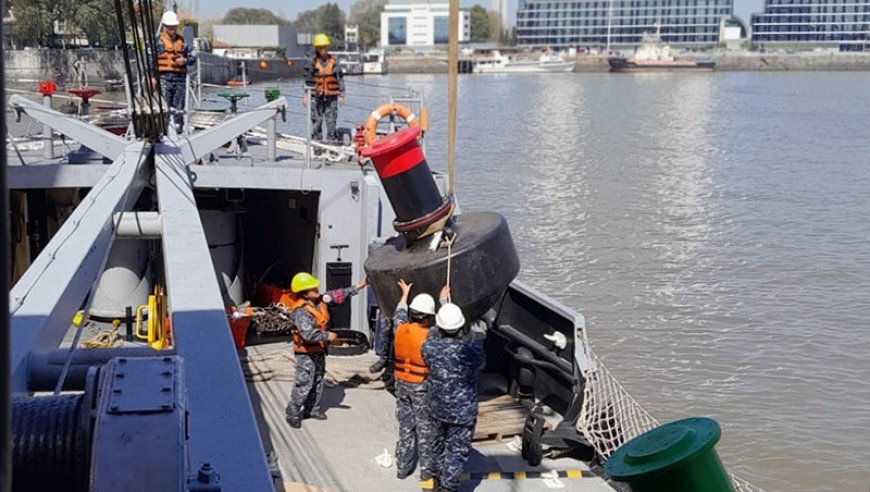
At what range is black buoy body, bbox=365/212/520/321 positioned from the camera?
6461mm

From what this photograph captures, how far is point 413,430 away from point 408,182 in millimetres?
1668

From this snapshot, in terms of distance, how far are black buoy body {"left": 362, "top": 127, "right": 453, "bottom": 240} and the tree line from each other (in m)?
2.15

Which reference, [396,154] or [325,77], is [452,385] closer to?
[396,154]

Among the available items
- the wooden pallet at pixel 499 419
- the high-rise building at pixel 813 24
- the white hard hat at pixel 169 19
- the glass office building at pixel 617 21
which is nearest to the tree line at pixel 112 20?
the white hard hat at pixel 169 19

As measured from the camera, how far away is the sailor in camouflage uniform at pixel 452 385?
604cm

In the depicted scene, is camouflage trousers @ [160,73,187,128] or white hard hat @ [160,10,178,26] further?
camouflage trousers @ [160,73,187,128]

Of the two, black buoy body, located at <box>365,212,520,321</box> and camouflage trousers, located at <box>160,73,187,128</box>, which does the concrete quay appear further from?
black buoy body, located at <box>365,212,520,321</box>

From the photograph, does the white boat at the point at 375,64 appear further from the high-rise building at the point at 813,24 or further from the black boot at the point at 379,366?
the black boot at the point at 379,366

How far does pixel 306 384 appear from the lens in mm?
7508

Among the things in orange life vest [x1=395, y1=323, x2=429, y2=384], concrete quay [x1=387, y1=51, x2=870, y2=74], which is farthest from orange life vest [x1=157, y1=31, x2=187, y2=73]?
concrete quay [x1=387, y1=51, x2=870, y2=74]

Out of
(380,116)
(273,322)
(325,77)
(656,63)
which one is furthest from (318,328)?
(656,63)

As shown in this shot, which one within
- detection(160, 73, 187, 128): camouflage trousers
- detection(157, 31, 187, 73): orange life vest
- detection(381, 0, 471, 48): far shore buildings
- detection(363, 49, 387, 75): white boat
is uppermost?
detection(381, 0, 471, 48): far shore buildings

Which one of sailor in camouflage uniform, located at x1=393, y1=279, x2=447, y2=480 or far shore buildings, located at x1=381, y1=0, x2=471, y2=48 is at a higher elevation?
far shore buildings, located at x1=381, y1=0, x2=471, y2=48

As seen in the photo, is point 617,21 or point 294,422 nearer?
point 294,422
